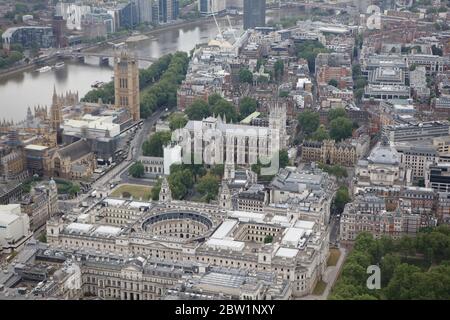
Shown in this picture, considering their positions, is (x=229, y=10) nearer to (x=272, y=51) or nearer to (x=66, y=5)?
(x=66, y=5)

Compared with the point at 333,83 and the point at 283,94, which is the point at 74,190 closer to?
the point at 283,94

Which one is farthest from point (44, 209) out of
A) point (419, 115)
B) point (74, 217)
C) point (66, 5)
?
point (66, 5)

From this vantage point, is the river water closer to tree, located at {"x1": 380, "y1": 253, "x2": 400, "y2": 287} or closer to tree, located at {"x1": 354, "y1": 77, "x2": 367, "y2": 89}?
tree, located at {"x1": 354, "y1": 77, "x2": 367, "y2": 89}

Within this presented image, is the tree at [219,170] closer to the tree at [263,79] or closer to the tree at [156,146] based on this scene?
the tree at [156,146]

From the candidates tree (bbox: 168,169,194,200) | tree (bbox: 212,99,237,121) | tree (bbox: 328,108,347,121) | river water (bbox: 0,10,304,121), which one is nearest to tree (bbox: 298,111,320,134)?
tree (bbox: 328,108,347,121)

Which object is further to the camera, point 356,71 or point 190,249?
point 356,71

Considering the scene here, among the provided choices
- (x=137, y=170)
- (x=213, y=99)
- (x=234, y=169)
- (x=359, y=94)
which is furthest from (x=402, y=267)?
(x=359, y=94)
